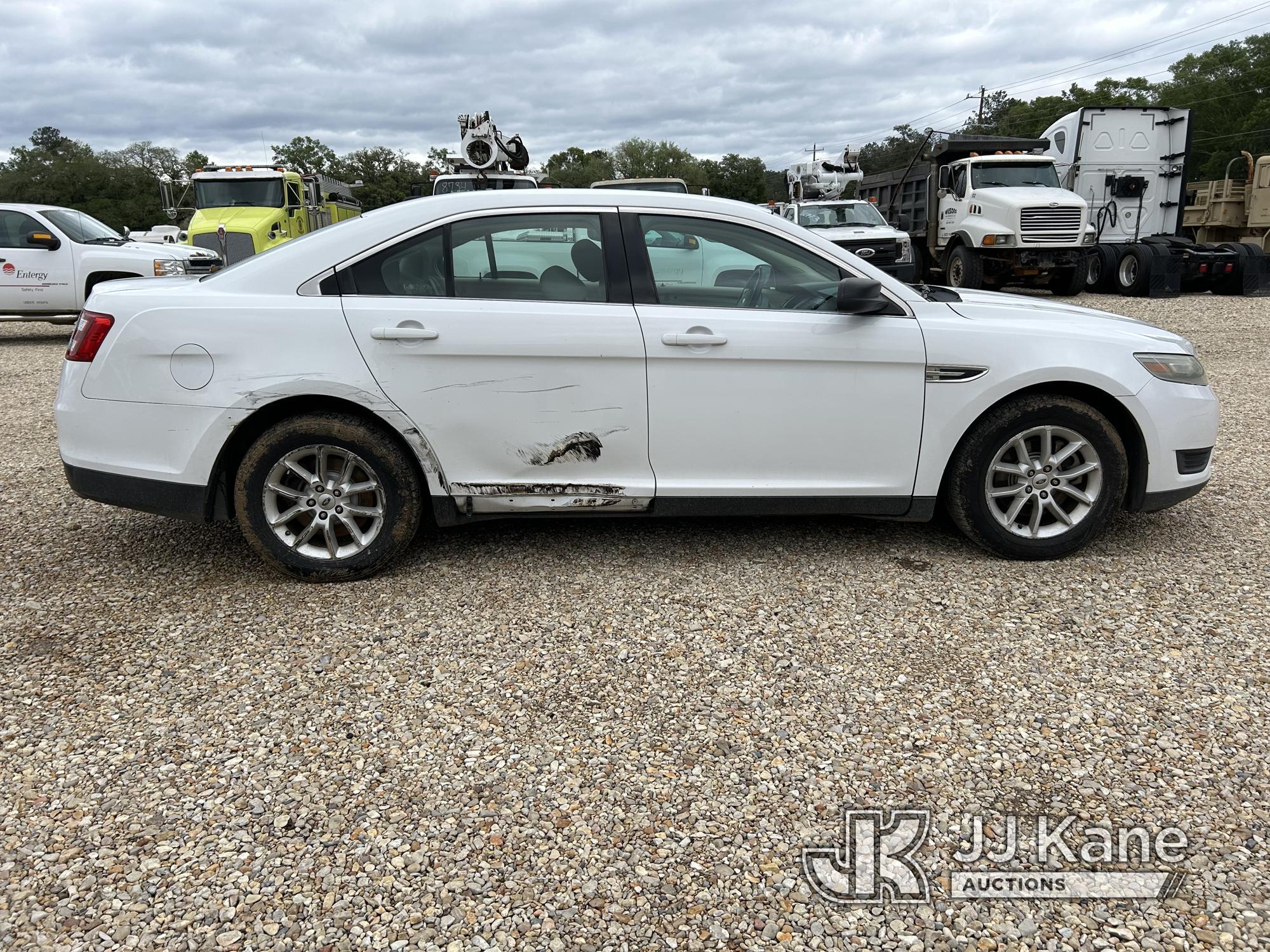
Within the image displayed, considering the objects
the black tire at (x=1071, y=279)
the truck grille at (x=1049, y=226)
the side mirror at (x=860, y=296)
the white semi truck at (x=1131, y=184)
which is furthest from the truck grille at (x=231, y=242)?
the white semi truck at (x=1131, y=184)

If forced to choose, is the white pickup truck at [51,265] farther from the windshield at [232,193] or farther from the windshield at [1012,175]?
the windshield at [1012,175]

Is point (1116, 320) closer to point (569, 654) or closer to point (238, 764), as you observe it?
point (569, 654)

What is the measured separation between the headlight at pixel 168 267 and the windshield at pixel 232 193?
5371mm

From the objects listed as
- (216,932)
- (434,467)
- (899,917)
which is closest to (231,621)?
(434,467)

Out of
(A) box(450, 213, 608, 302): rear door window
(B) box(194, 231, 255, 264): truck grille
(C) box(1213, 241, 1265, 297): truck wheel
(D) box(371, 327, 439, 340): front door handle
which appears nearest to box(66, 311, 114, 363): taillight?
(D) box(371, 327, 439, 340): front door handle

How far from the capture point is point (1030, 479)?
4.26 m

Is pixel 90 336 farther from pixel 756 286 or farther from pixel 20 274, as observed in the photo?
pixel 20 274

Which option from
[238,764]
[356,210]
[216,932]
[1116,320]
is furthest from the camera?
[356,210]

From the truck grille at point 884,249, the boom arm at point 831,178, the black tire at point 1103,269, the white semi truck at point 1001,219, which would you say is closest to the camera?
the white semi truck at point 1001,219

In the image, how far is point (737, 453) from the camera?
13.5ft

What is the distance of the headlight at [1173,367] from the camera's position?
424cm

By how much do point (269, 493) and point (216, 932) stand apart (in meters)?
2.18

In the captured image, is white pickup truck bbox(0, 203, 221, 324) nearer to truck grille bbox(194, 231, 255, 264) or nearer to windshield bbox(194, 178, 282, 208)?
truck grille bbox(194, 231, 255, 264)

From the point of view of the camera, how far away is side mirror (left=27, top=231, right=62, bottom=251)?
12.6 m
